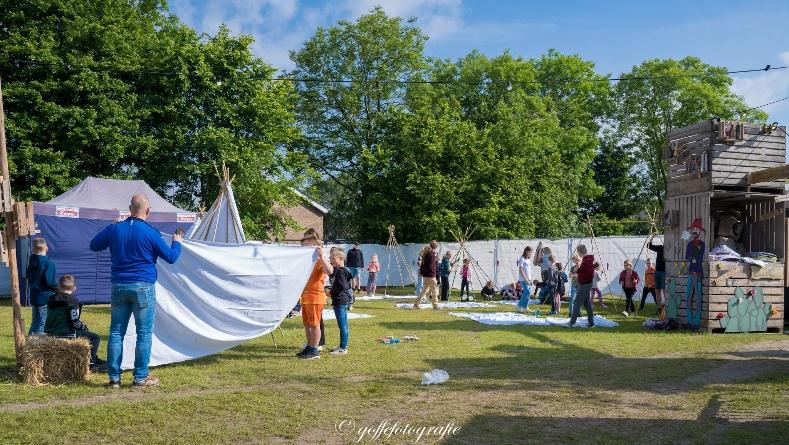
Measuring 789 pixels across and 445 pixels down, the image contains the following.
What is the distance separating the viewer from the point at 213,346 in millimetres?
9328

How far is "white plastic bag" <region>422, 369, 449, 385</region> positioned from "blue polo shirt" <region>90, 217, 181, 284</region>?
3297 mm

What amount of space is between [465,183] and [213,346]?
27.3m

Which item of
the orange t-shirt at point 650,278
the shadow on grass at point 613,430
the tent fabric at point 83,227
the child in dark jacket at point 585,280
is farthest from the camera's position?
the tent fabric at point 83,227

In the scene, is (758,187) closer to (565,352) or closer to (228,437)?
(565,352)

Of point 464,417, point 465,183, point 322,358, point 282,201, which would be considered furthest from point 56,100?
point 464,417

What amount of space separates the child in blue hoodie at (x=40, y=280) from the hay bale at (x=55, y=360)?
1983mm

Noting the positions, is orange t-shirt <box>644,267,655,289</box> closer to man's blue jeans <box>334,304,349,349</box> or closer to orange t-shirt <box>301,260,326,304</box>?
man's blue jeans <box>334,304,349,349</box>

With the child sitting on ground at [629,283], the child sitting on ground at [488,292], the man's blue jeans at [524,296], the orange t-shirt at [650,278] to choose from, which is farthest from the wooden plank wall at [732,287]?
the child sitting on ground at [488,292]

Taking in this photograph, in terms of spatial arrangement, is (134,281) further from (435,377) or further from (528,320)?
(528,320)

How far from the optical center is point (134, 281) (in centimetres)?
768

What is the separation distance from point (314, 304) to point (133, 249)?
302 cm

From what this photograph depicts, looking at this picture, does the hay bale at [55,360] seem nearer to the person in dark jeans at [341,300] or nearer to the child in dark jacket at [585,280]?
the person in dark jeans at [341,300]

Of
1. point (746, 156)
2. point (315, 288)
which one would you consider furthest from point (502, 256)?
point (315, 288)

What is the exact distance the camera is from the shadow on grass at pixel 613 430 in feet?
18.8
